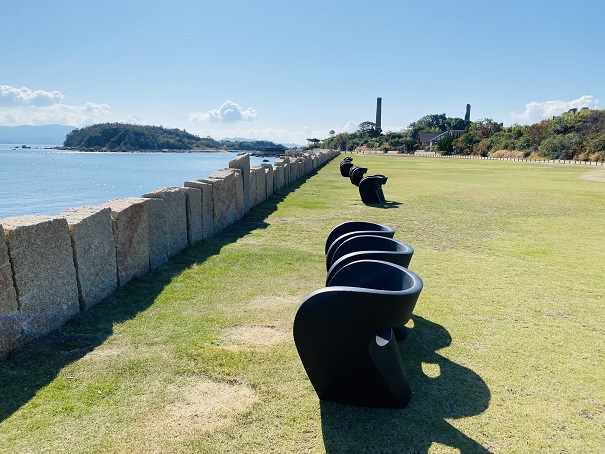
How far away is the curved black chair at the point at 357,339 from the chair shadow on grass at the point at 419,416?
0.12m

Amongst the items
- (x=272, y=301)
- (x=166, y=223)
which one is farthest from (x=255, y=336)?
(x=166, y=223)

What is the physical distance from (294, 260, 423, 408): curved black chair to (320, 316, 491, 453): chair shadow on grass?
0.12 metres

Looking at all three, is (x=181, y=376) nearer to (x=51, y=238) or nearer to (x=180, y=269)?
(x=51, y=238)

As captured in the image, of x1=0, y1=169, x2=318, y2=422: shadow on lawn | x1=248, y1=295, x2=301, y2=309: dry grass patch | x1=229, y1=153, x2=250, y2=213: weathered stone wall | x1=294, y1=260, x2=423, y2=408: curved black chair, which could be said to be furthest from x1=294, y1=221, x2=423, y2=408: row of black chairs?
x1=229, y1=153, x2=250, y2=213: weathered stone wall

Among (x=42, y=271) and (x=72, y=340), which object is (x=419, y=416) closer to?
(x=72, y=340)

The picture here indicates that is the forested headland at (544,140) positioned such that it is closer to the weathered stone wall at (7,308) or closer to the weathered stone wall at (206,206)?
the weathered stone wall at (206,206)

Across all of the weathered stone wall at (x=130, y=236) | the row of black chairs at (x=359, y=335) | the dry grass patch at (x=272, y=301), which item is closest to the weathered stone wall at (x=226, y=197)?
the weathered stone wall at (x=130, y=236)

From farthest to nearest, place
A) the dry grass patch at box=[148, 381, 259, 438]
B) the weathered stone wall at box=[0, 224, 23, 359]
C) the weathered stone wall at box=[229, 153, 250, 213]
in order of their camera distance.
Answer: the weathered stone wall at box=[229, 153, 250, 213] < the weathered stone wall at box=[0, 224, 23, 359] < the dry grass patch at box=[148, 381, 259, 438]

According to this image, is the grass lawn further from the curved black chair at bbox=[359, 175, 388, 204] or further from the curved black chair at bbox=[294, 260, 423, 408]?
the curved black chair at bbox=[359, 175, 388, 204]

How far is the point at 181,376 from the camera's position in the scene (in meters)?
3.75

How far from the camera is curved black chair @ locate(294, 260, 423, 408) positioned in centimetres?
302

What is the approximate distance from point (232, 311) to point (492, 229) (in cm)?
717

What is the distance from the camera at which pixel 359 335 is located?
10.4 ft

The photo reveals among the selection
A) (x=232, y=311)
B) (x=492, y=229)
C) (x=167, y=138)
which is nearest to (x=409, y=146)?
(x=167, y=138)
